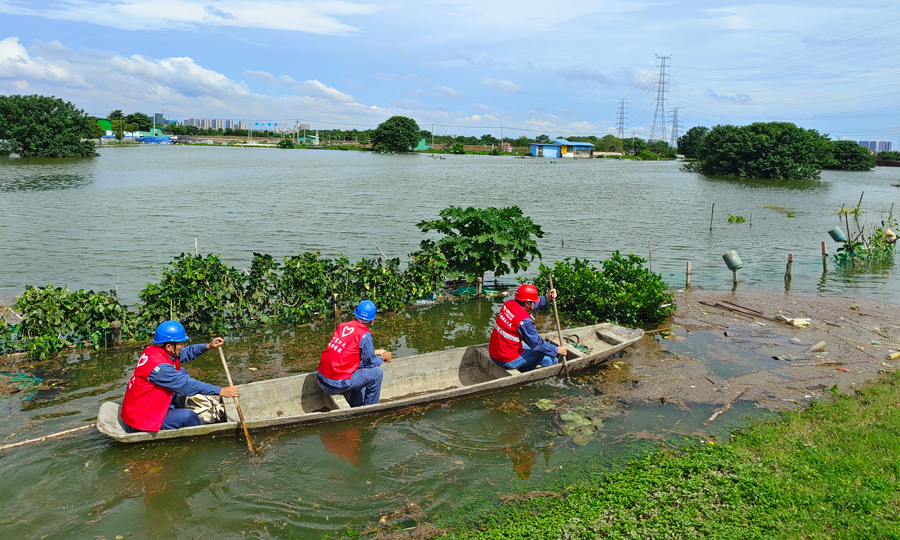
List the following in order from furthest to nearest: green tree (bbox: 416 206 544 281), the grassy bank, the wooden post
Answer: green tree (bbox: 416 206 544 281) → the wooden post → the grassy bank

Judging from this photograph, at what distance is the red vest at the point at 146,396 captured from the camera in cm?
686

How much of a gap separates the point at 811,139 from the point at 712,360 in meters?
69.1

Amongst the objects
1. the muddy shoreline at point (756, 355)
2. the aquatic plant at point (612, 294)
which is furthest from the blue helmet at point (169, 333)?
the aquatic plant at point (612, 294)

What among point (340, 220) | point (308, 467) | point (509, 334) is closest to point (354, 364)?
point (308, 467)

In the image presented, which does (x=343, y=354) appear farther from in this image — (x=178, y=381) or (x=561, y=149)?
(x=561, y=149)

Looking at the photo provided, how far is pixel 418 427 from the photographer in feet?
26.4

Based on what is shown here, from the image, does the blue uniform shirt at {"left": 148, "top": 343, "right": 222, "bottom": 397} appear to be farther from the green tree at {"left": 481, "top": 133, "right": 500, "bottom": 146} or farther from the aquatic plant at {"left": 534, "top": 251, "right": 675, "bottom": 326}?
the green tree at {"left": 481, "top": 133, "right": 500, "bottom": 146}

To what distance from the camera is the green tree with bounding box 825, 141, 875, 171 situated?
8988 centimetres

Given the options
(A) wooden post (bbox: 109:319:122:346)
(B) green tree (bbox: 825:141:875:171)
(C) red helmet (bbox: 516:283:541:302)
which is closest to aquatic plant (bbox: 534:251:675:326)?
(C) red helmet (bbox: 516:283:541:302)

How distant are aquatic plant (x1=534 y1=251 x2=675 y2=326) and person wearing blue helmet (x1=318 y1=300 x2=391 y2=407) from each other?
5689 mm

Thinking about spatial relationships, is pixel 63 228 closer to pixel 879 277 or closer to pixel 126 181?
pixel 126 181

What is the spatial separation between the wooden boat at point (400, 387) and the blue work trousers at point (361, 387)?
180 mm

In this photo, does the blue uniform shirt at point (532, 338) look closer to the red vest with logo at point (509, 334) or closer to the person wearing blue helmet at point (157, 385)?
the red vest with logo at point (509, 334)

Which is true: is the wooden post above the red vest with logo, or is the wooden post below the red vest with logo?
below
